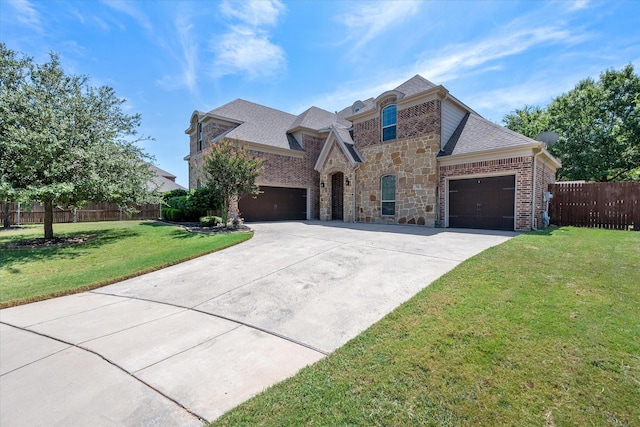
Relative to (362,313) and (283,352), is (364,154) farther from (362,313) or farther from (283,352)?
(283,352)

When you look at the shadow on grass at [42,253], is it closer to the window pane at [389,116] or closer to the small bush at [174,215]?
the small bush at [174,215]

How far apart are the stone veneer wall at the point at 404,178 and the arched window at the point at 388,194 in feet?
0.63

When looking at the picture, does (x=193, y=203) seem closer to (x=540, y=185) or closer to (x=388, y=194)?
(x=388, y=194)

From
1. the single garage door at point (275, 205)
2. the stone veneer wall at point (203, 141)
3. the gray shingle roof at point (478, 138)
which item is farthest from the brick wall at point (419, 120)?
the stone veneer wall at point (203, 141)

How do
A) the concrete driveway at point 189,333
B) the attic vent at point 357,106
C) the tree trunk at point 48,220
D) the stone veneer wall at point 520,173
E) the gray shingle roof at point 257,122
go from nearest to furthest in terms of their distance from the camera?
the concrete driveway at point 189,333 → the stone veneer wall at point 520,173 → the tree trunk at point 48,220 → the gray shingle roof at point 257,122 → the attic vent at point 357,106

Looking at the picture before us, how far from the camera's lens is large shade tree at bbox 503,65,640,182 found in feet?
61.3

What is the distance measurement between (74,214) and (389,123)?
70.6 ft

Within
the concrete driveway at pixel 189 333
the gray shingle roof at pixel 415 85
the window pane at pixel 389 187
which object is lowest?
the concrete driveway at pixel 189 333

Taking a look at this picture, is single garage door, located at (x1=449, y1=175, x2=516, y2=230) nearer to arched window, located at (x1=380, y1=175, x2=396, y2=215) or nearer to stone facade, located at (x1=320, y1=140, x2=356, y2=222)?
arched window, located at (x1=380, y1=175, x2=396, y2=215)

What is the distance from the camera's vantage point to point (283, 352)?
315cm

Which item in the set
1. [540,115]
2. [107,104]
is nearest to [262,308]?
[107,104]

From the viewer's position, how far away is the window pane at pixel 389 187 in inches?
557

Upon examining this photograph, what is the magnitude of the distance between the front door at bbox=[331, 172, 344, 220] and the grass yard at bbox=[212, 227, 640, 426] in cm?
1352

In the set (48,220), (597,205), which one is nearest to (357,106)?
(597,205)
